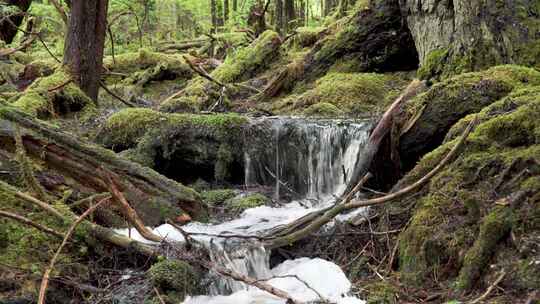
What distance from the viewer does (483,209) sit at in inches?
171

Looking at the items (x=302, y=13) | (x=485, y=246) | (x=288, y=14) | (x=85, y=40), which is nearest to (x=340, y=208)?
(x=485, y=246)

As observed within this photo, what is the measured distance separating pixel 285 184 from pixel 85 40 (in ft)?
18.4

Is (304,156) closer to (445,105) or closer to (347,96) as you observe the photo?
(445,105)

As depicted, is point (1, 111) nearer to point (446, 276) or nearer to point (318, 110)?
point (446, 276)

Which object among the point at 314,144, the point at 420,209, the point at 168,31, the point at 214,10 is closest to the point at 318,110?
the point at 314,144

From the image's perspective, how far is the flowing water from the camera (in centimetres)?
523

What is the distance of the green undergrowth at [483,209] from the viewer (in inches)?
154

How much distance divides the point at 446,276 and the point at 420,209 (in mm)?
873

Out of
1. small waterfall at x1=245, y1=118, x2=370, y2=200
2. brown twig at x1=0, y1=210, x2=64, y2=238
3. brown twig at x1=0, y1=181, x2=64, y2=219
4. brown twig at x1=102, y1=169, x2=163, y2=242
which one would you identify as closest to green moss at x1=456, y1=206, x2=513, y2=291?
brown twig at x1=102, y1=169, x2=163, y2=242

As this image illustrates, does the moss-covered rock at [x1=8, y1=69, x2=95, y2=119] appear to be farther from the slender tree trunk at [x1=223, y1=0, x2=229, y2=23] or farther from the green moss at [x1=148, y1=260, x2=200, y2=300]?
the slender tree trunk at [x1=223, y1=0, x2=229, y2=23]

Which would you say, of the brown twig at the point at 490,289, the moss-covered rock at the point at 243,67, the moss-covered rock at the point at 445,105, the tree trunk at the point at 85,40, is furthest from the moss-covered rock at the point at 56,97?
the brown twig at the point at 490,289

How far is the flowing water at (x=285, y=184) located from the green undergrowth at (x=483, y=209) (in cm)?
96

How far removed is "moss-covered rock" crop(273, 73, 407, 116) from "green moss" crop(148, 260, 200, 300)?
→ 21.6 ft

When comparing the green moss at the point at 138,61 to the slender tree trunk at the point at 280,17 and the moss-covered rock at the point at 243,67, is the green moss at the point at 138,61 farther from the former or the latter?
the slender tree trunk at the point at 280,17
